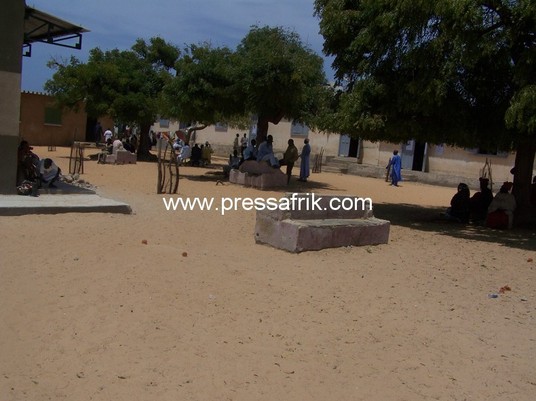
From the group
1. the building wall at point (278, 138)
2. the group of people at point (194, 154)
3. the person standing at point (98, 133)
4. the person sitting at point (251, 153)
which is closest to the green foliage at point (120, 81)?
the group of people at point (194, 154)

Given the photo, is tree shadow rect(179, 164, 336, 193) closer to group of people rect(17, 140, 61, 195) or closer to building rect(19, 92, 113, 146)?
group of people rect(17, 140, 61, 195)

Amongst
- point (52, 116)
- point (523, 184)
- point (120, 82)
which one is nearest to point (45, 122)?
point (52, 116)

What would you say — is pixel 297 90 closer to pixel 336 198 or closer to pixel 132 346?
pixel 336 198

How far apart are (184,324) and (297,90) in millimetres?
14121

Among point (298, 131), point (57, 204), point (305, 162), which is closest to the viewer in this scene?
point (57, 204)

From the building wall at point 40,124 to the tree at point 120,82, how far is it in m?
6.08

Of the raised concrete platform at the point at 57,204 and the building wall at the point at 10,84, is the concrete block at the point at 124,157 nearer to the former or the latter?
the raised concrete platform at the point at 57,204

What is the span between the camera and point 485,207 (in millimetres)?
13562

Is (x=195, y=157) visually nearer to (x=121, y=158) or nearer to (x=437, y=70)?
(x=121, y=158)

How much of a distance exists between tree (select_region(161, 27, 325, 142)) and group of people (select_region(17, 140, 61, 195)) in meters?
7.45

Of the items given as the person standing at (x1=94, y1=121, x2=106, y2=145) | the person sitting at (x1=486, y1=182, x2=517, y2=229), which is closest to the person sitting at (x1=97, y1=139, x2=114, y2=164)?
the person standing at (x1=94, y1=121, x2=106, y2=145)

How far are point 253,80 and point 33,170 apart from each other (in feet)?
25.9

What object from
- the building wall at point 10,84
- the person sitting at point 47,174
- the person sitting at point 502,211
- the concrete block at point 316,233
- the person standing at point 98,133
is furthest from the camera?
the person standing at point 98,133

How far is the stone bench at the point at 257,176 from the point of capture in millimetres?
18125
